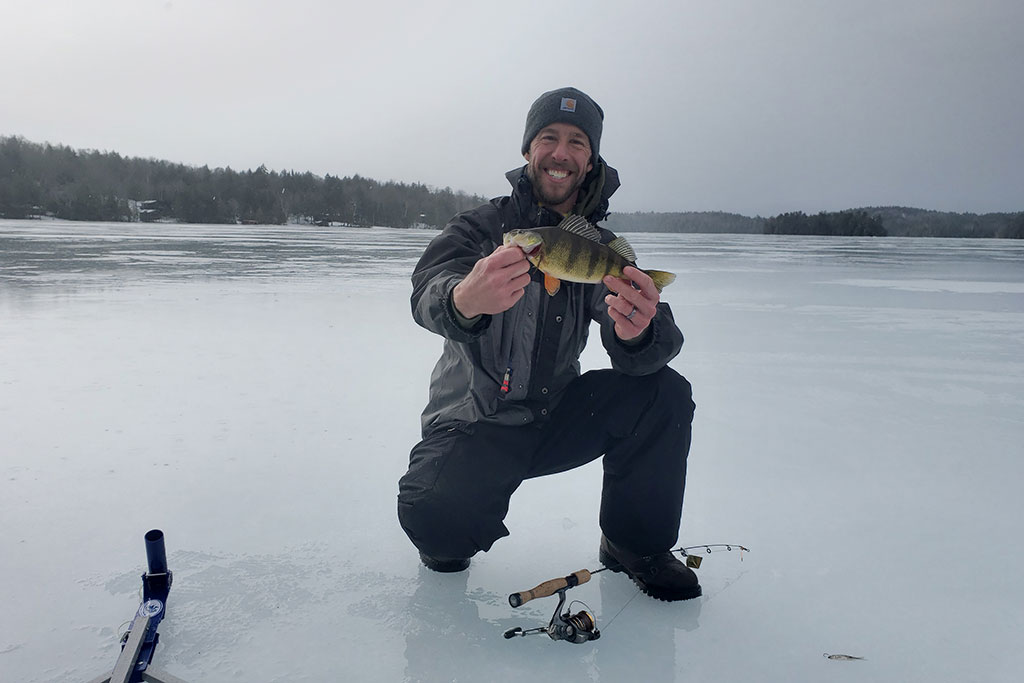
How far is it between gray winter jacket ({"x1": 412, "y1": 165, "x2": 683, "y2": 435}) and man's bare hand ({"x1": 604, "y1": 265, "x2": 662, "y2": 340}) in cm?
17

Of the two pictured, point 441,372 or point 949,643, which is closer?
point 949,643

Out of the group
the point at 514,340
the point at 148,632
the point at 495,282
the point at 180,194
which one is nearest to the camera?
the point at 148,632

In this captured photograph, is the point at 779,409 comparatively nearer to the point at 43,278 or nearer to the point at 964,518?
the point at 964,518

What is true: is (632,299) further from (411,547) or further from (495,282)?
(411,547)

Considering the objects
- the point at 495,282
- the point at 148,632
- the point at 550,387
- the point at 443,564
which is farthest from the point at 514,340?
the point at 148,632

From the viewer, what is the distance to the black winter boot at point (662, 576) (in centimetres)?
207

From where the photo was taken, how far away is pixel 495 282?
6.06 ft

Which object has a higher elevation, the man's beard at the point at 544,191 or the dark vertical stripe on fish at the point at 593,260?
the man's beard at the point at 544,191

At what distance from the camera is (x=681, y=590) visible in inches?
81.4

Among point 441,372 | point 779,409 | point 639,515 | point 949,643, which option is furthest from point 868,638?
point 779,409

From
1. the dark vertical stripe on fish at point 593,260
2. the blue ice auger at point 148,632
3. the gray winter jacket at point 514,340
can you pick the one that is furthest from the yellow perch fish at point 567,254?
the blue ice auger at point 148,632

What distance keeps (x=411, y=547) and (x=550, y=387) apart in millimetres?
788

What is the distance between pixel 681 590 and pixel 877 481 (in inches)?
57.3

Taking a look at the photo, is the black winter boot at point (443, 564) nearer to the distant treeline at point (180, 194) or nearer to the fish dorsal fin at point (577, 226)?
the fish dorsal fin at point (577, 226)
